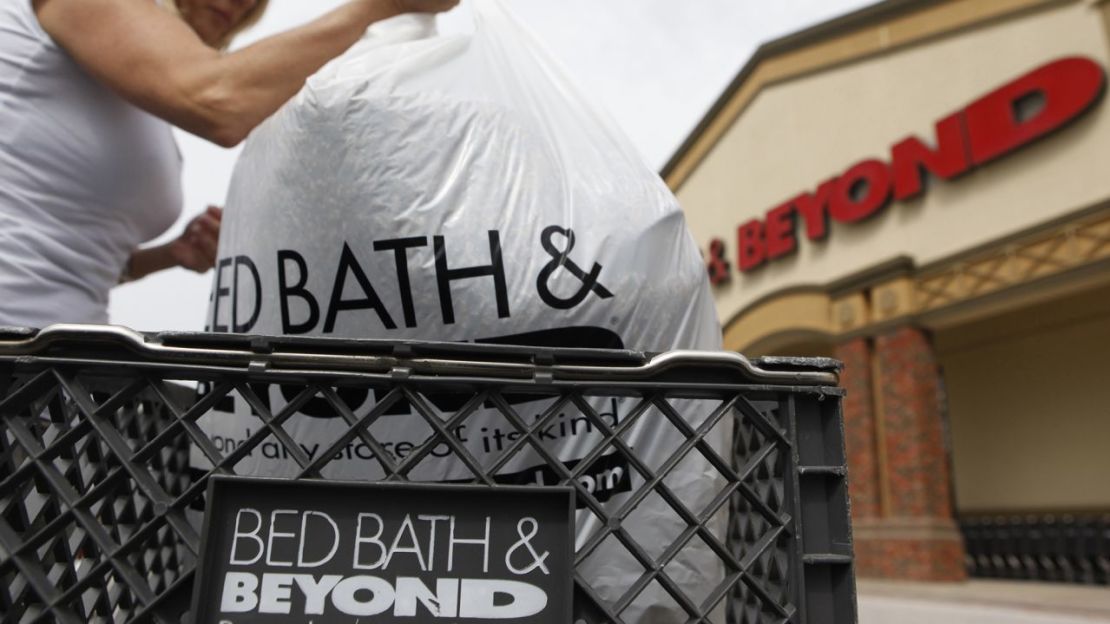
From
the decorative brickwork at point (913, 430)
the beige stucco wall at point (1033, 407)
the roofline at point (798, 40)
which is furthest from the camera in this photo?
the roofline at point (798, 40)

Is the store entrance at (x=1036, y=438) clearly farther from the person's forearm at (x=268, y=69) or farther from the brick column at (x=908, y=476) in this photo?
the person's forearm at (x=268, y=69)

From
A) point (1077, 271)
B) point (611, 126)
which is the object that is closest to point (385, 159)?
point (611, 126)

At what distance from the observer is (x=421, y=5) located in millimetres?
1142

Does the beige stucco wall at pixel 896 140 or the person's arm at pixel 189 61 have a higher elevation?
the beige stucco wall at pixel 896 140

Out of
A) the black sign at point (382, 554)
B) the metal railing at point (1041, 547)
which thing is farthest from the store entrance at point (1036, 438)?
the black sign at point (382, 554)

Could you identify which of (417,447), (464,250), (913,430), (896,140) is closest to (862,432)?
(913,430)

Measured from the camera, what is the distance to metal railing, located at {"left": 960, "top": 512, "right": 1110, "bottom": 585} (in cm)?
986

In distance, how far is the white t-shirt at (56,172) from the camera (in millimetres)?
1170

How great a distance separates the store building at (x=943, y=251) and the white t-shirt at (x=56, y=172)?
9.41m

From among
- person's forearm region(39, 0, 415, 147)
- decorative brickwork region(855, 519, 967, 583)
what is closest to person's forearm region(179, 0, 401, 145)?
person's forearm region(39, 0, 415, 147)

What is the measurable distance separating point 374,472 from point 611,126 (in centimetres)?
67

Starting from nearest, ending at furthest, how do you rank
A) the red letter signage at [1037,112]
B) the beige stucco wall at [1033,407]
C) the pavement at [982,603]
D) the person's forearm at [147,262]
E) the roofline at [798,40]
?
the person's forearm at [147,262], the pavement at [982,603], the red letter signage at [1037,112], the beige stucco wall at [1033,407], the roofline at [798,40]

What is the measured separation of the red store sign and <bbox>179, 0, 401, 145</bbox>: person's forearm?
9.93m

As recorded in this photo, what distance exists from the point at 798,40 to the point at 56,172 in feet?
44.4
